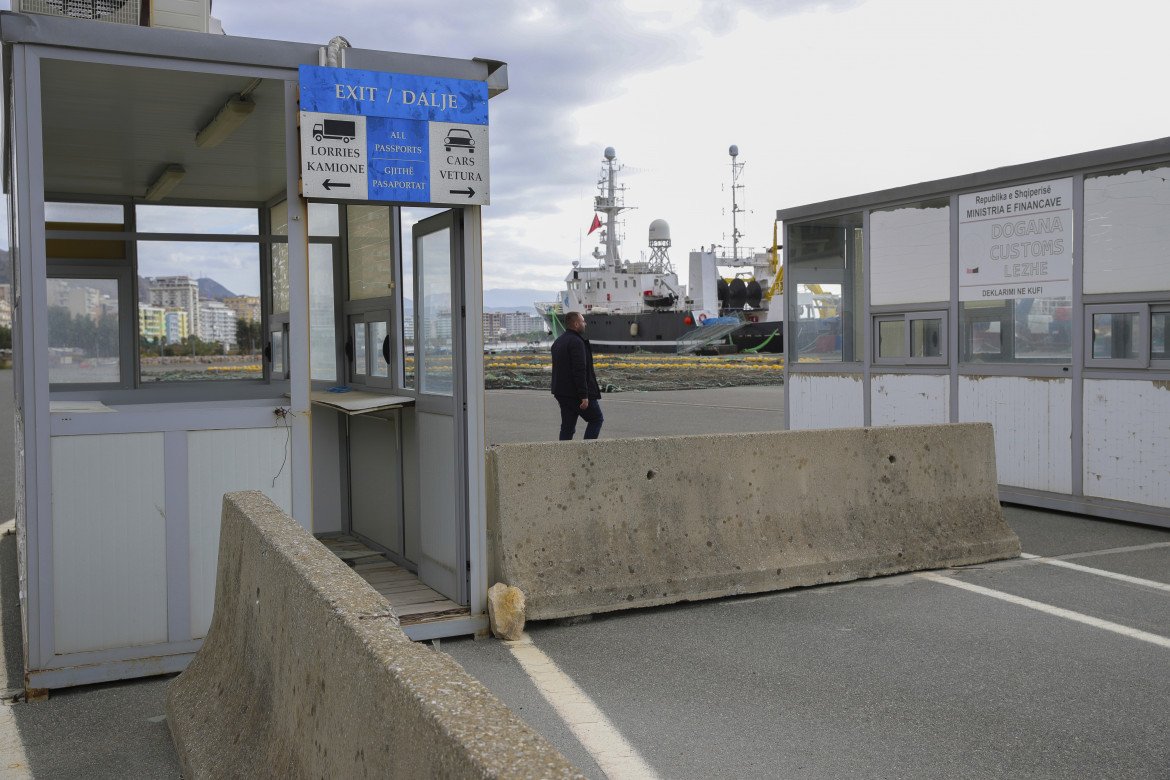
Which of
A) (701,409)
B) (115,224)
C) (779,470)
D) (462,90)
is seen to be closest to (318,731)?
(462,90)

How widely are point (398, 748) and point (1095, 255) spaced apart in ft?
28.0

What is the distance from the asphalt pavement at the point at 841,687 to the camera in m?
3.72

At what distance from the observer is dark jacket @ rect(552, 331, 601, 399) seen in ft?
33.3

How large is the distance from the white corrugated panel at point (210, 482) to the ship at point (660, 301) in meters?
59.8

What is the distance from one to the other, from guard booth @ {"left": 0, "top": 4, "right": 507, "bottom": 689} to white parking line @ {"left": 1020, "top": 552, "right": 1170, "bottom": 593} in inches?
161

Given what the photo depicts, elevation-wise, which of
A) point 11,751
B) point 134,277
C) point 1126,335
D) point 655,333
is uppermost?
point 655,333

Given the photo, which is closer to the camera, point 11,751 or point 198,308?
point 11,751

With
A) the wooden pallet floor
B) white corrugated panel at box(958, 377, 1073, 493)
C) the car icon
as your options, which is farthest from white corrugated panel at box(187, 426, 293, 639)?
white corrugated panel at box(958, 377, 1073, 493)

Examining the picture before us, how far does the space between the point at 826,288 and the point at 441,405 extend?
7093mm

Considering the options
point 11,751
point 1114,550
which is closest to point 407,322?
point 11,751

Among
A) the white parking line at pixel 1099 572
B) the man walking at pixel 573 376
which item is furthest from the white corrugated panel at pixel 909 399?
the man walking at pixel 573 376

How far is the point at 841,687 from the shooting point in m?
4.45

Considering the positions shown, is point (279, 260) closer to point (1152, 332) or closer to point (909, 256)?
point (909, 256)

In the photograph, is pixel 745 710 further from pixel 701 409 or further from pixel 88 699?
pixel 701 409
